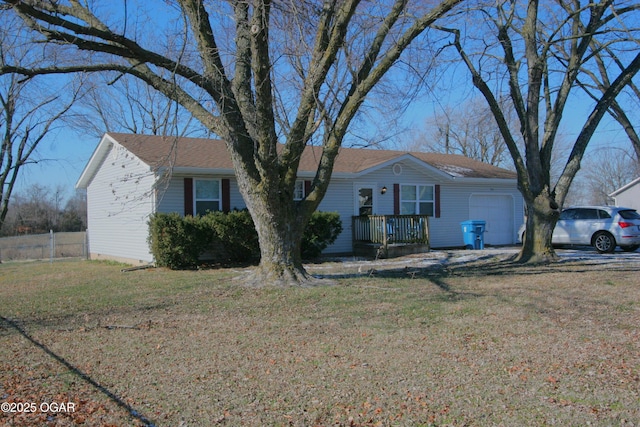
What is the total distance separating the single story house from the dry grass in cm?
567

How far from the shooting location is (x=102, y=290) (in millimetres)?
10727

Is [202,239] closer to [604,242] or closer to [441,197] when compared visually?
[441,197]

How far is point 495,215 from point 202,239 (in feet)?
41.2

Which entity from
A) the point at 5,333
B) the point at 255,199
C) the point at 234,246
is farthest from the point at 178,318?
the point at 234,246

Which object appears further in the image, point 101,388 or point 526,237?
point 526,237

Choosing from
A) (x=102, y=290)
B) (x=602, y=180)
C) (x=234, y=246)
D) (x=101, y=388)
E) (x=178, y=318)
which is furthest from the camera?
(x=602, y=180)

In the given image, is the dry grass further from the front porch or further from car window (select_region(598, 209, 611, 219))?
car window (select_region(598, 209, 611, 219))

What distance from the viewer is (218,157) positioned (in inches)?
656

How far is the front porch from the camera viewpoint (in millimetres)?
16922

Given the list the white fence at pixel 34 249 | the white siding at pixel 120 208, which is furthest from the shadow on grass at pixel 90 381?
the white fence at pixel 34 249

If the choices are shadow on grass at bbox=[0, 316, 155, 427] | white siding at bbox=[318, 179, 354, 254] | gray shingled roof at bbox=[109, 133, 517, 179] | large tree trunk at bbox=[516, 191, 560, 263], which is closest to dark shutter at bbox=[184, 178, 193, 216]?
gray shingled roof at bbox=[109, 133, 517, 179]

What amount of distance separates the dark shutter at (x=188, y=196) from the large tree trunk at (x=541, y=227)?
9.13m

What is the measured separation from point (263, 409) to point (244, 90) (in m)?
6.74

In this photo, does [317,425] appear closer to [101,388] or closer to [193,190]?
[101,388]
